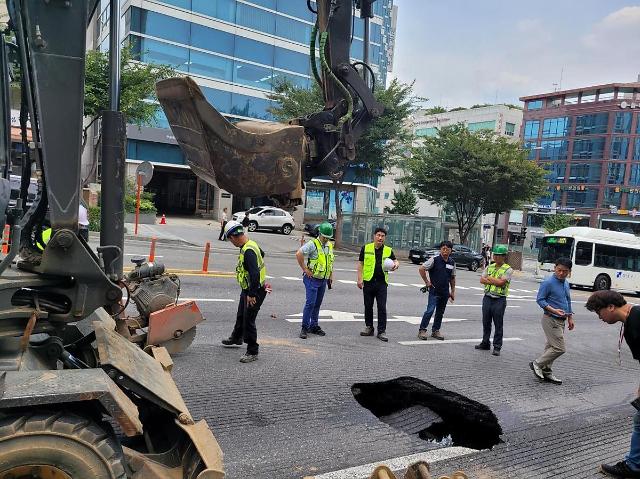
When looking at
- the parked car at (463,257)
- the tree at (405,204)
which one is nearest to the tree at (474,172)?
the parked car at (463,257)

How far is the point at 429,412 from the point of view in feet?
19.2

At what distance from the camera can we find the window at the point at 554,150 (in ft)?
221

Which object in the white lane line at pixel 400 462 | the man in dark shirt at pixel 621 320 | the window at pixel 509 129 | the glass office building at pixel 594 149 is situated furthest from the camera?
the window at pixel 509 129

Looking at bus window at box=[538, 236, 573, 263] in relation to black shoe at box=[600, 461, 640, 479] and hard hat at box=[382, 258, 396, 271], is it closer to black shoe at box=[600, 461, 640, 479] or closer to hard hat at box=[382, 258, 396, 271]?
hard hat at box=[382, 258, 396, 271]

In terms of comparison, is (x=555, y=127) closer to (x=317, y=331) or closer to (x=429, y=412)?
(x=317, y=331)

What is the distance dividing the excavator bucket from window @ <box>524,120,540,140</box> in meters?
73.7

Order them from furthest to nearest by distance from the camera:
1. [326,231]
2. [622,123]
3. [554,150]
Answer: [554,150] → [622,123] → [326,231]

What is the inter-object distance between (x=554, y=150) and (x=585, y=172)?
5205 millimetres

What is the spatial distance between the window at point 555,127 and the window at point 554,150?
0.97 metres

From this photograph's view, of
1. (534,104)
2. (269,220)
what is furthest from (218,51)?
(534,104)

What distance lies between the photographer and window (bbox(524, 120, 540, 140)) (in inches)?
2776

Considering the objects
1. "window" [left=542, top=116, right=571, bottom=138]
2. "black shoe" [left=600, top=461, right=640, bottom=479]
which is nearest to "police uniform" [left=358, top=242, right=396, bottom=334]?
"black shoe" [left=600, top=461, right=640, bottom=479]

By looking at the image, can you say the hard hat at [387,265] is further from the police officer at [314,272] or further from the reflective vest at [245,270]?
the reflective vest at [245,270]

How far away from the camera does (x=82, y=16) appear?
2898 millimetres
